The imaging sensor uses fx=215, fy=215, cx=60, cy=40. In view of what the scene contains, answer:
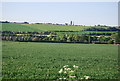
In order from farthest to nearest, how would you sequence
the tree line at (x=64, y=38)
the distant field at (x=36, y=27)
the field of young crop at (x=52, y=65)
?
the distant field at (x=36, y=27)
the tree line at (x=64, y=38)
the field of young crop at (x=52, y=65)

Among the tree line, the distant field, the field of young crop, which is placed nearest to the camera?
the field of young crop

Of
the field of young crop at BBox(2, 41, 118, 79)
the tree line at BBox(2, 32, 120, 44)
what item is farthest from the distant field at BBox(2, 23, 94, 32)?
the field of young crop at BBox(2, 41, 118, 79)

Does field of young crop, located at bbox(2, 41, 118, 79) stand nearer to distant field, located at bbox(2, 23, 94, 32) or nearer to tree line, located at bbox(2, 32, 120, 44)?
tree line, located at bbox(2, 32, 120, 44)

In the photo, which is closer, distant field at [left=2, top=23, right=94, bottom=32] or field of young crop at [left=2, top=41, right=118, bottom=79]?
field of young crop at [left=2, top=41, right=118, bottom=79]

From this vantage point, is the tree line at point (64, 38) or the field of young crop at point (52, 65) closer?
the field of young crop at point (52, 65)

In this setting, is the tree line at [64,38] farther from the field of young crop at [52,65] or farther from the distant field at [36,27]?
the field of young crop at [52,65]

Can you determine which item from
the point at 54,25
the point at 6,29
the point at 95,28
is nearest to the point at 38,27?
the point at 54,25

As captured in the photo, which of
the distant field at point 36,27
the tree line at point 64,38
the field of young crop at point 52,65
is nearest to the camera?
the field of young crop at point 52,65

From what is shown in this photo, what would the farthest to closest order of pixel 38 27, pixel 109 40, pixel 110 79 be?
1. pixel 38 27
2. pixel 109 40
3. pixel 110 79

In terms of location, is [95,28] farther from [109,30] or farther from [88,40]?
[88,40]

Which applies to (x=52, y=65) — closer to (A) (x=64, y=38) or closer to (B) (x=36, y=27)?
(A) (x=64, y=38)

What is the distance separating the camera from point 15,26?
344 feet

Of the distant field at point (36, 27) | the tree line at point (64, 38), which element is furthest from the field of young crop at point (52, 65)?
the distant field at point (36, 27)

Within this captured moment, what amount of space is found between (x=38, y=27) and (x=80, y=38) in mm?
29868
